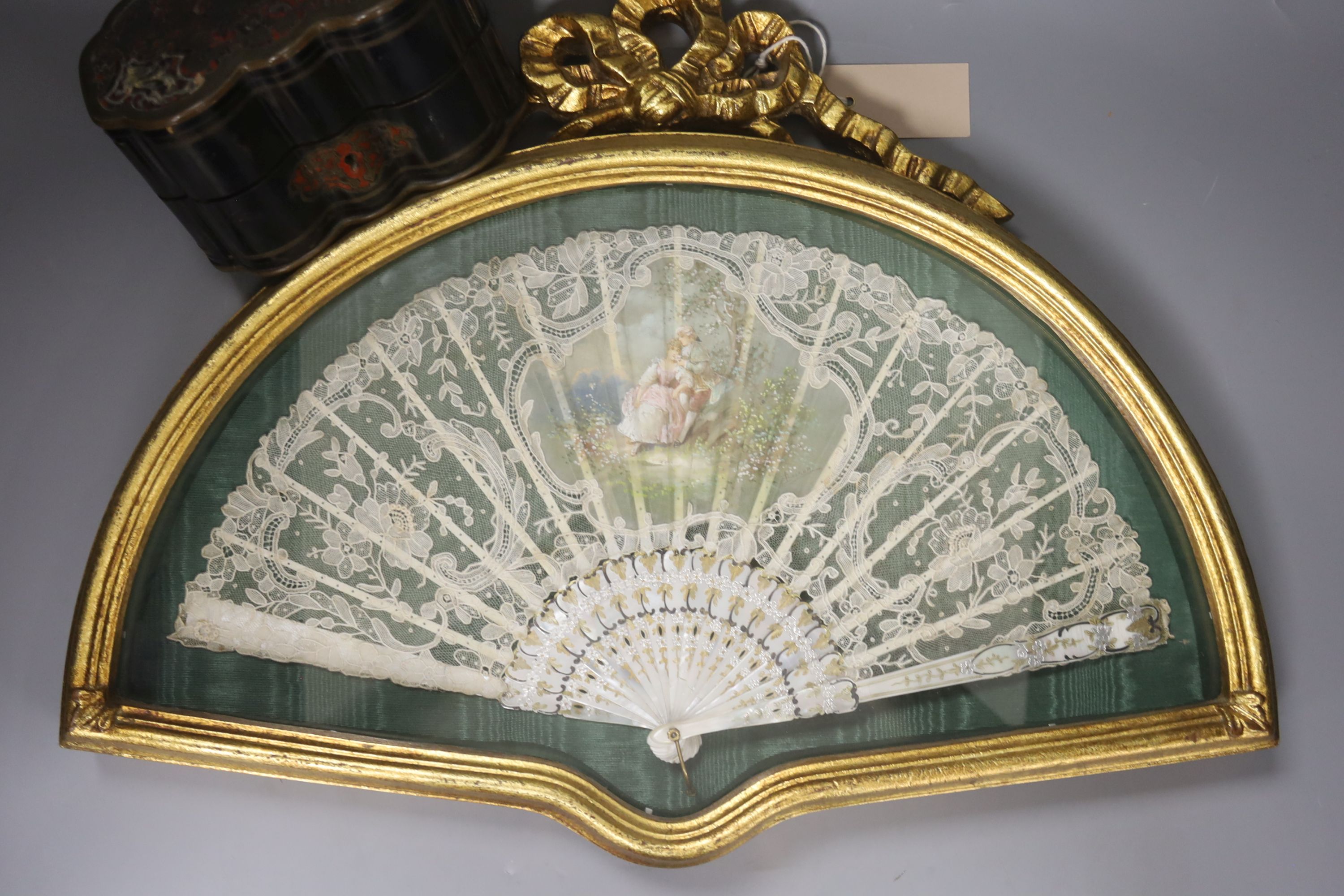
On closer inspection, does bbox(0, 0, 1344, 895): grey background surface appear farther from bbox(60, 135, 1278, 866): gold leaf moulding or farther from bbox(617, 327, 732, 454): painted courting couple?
bbox(617, 327, 732, 454): painted courting couple

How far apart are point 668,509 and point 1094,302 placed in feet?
2.06

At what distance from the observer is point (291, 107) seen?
957 mm

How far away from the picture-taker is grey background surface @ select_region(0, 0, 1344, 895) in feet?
3.61

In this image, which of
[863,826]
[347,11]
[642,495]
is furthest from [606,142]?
[863,826]

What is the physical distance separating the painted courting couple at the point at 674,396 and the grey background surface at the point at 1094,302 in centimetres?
42

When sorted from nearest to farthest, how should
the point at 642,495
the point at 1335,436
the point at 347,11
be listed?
the point at 347,11 → the point at 642,495 → the point at 1335,436

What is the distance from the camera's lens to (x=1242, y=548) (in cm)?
109

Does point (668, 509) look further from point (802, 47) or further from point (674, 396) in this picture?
point (802, 47)

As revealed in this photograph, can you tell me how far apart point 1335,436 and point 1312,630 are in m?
0.25

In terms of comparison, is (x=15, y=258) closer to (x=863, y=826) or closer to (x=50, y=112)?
(x=50, y=112)

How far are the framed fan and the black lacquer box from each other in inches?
2.0

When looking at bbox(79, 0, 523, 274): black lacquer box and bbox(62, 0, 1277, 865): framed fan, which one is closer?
bbox(79, 0, 523, 274): black lacquer box

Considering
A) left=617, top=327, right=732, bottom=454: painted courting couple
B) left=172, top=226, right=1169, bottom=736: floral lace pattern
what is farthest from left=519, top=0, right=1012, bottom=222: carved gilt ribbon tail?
left=617, top=327, right=732, bottom=454: painted courting couple

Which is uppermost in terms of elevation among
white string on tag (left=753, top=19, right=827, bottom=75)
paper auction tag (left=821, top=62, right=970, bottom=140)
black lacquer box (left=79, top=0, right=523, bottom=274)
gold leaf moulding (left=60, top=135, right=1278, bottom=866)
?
white string on tag (left=753, top=19, right=827, bottom=75)
